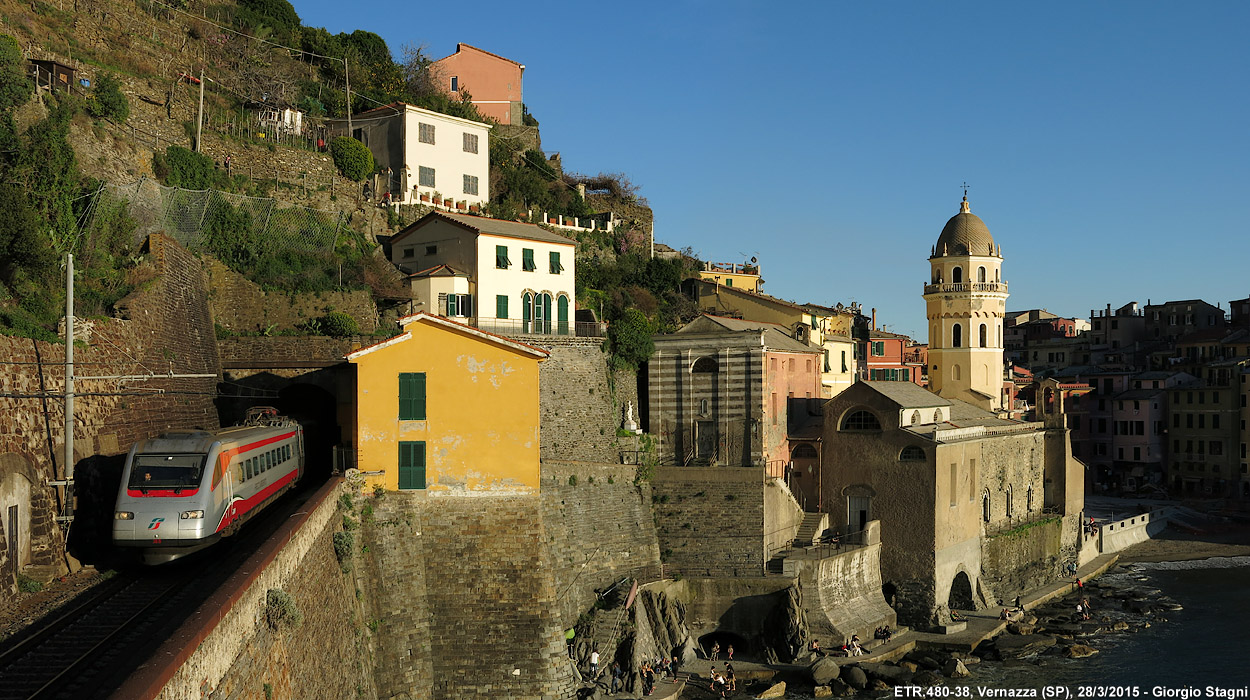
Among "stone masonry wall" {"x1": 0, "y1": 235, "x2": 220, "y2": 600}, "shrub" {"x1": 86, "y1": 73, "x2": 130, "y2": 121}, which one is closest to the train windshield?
"stone masonry wall" {"x1": 0, "y1": 235, "x2": 220, "y2": 600}

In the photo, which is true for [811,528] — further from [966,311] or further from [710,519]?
[966,311]

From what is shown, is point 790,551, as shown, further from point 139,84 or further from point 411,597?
point 139,84

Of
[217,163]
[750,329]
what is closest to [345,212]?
[217,163]

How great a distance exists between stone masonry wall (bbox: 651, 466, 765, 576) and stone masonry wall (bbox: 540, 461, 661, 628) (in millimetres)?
664

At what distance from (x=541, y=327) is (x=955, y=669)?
2045 centimetres

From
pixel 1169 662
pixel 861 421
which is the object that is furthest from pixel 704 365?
pixel 1169 662

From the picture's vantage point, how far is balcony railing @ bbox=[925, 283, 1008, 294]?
189 feet

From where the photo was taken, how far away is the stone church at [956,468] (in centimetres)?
4203

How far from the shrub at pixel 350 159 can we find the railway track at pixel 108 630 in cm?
3048

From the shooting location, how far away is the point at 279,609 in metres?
17.3

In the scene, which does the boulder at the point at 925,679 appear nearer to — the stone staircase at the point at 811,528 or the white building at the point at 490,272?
the stone staircase at the point at 811,528

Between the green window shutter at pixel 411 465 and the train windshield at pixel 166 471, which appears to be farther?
the green window shutter at pixel 411 465

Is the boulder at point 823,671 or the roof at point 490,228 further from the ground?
the roof at point 490,228

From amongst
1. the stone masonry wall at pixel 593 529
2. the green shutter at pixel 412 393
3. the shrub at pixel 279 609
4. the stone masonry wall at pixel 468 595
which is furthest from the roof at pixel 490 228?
the shrub at pixel 279 609
